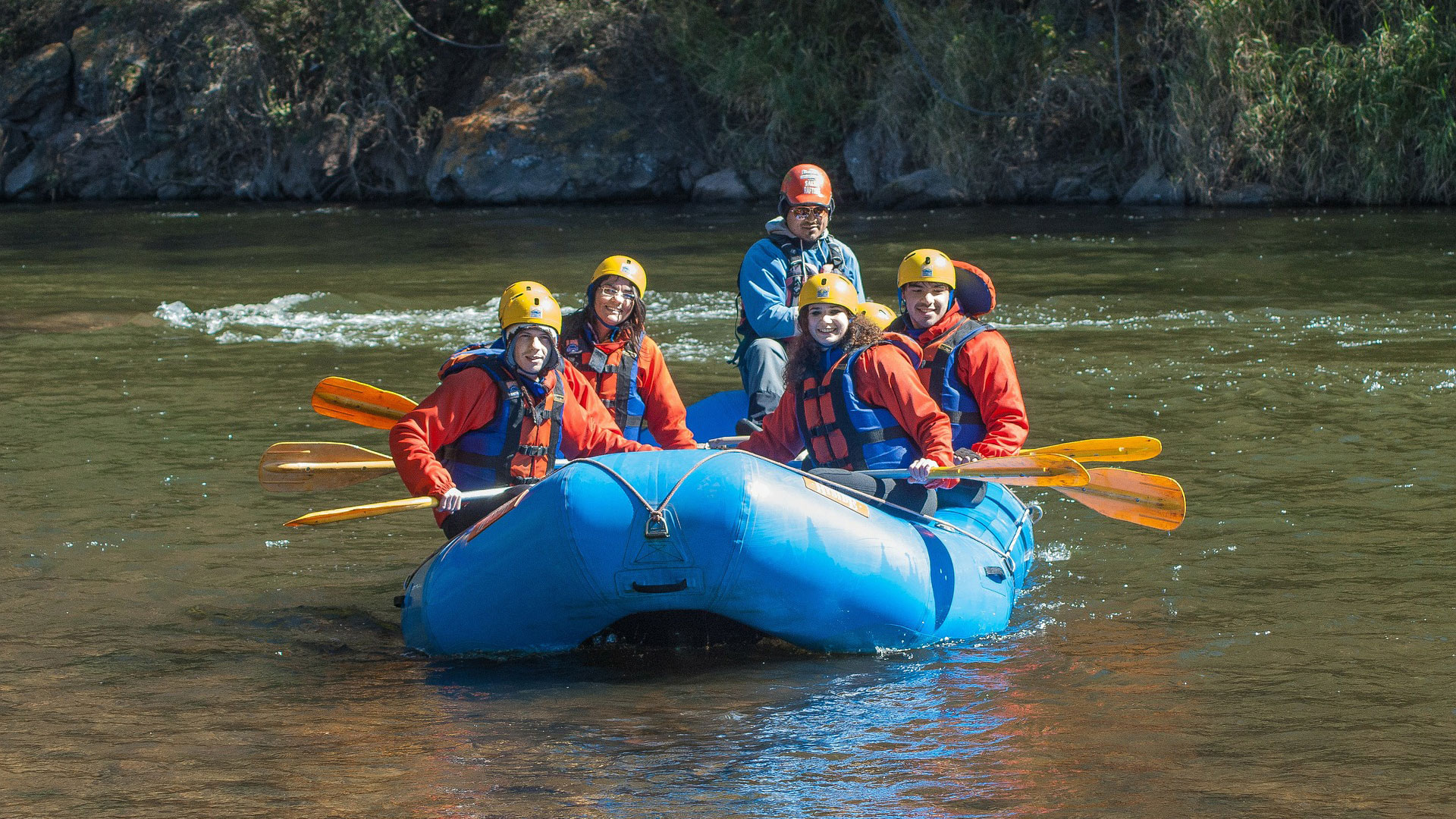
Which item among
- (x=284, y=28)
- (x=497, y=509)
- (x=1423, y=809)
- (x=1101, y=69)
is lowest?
(x=1423, y=809)

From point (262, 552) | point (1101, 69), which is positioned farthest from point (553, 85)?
point (262, 552)

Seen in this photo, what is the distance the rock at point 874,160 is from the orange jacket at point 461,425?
47.4ft

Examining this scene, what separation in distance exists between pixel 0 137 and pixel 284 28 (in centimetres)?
434

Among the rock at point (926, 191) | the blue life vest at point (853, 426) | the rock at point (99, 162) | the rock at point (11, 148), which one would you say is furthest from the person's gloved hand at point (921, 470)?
the rock at point (11, 148)

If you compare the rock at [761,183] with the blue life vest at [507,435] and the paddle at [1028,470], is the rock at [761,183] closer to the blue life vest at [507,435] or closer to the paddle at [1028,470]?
the blue life vest at [507,435]

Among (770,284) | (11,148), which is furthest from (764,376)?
(11,148)

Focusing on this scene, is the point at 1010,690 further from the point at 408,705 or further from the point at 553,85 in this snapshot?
the point at 553,85

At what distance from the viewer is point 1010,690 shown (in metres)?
4.38

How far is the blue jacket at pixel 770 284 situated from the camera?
20.6 ft

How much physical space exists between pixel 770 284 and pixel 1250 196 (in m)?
12.0

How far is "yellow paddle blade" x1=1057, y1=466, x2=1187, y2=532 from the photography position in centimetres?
516

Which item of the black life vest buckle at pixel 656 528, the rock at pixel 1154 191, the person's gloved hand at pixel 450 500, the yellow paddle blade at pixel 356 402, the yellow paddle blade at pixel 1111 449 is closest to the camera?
the black life vest buckle at pixel 656 528

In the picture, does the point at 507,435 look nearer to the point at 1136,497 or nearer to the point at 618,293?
the point at 618,293

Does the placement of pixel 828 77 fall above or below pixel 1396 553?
above
